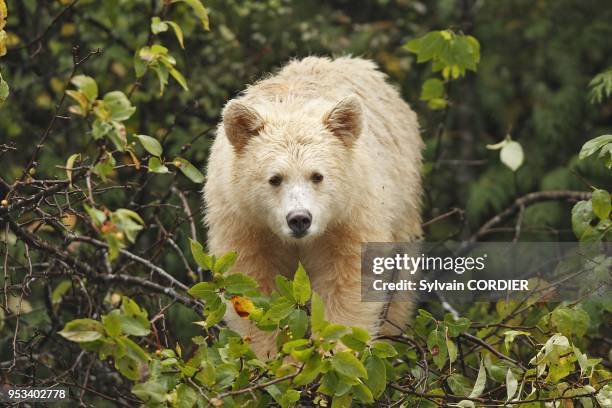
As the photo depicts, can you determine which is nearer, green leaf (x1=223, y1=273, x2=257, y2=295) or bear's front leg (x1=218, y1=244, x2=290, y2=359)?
green leaf (x1=223, y1=273, x2=257, y2=295)

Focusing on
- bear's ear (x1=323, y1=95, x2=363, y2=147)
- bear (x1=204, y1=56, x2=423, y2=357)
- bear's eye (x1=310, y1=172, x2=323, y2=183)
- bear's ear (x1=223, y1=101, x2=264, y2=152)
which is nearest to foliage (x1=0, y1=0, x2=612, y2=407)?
bear (x1=204, y1=56, x2=423, y2=357)

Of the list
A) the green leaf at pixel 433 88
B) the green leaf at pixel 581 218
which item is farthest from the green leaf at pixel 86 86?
the green leaf at pixel 433 88

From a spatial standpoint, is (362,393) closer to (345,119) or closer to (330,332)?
(330,332)

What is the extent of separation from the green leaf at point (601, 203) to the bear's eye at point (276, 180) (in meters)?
2.00

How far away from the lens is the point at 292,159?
6.59 metres

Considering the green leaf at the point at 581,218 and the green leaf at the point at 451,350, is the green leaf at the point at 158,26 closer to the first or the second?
the green leaf at the point at 451,350

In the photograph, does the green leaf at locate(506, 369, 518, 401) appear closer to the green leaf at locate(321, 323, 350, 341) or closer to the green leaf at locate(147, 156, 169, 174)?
the green leaf at locate(321, 323, 350, 341)

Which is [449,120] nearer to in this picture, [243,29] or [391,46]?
[391,46]

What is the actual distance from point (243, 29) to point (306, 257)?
3.59 metres

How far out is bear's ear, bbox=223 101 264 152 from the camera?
6.69m

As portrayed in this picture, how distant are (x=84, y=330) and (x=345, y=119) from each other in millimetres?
2810

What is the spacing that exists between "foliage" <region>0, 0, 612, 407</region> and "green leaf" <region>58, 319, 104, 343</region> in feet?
0.05

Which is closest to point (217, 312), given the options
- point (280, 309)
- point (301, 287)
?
point (280, 309)

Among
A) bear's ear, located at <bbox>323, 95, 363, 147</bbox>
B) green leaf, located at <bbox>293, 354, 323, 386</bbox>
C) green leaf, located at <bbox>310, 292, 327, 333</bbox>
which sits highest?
bear's ear, located at <bbox>323, 95, 363, 147</bbox>
